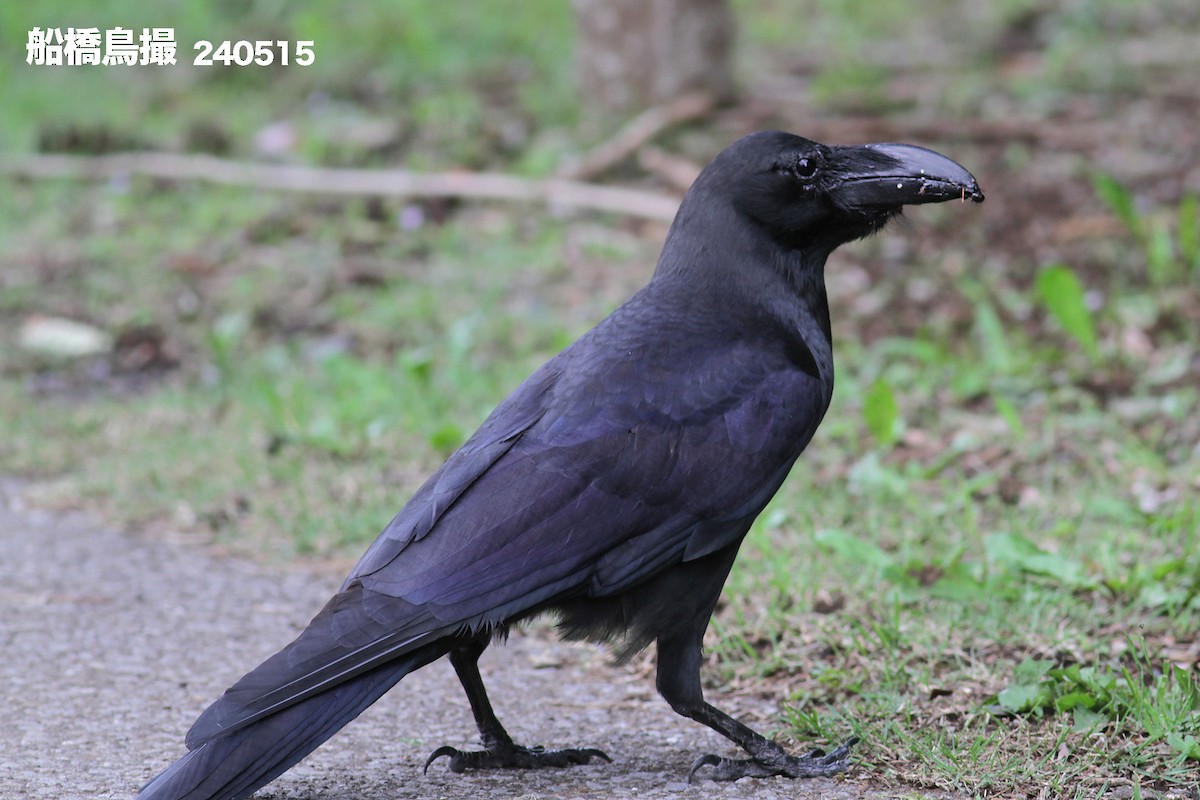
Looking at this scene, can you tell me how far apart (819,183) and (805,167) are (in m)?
0.05

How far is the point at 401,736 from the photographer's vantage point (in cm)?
332

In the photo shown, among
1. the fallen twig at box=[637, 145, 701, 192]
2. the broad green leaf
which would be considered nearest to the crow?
the broad green leaf

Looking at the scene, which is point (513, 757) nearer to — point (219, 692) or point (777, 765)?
point (777, 765)

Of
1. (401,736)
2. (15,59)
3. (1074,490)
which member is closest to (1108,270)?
(1074,490)

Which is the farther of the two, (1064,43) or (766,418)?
(1064,43)

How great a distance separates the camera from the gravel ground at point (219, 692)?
298cm

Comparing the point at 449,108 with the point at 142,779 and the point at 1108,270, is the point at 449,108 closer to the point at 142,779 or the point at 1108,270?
the point at 1108,270

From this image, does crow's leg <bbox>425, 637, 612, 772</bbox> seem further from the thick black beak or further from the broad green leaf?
the broad green leaf

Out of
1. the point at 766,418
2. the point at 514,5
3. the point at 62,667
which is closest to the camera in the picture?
the point at 766,418

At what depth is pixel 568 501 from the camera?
2914mm

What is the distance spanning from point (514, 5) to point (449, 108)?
2815mm

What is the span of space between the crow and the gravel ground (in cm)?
13

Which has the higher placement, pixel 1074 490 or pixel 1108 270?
pixel 1108 270

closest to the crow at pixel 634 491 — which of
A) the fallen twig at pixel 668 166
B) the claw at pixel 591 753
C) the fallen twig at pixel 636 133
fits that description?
the claw at pixel 591 753
